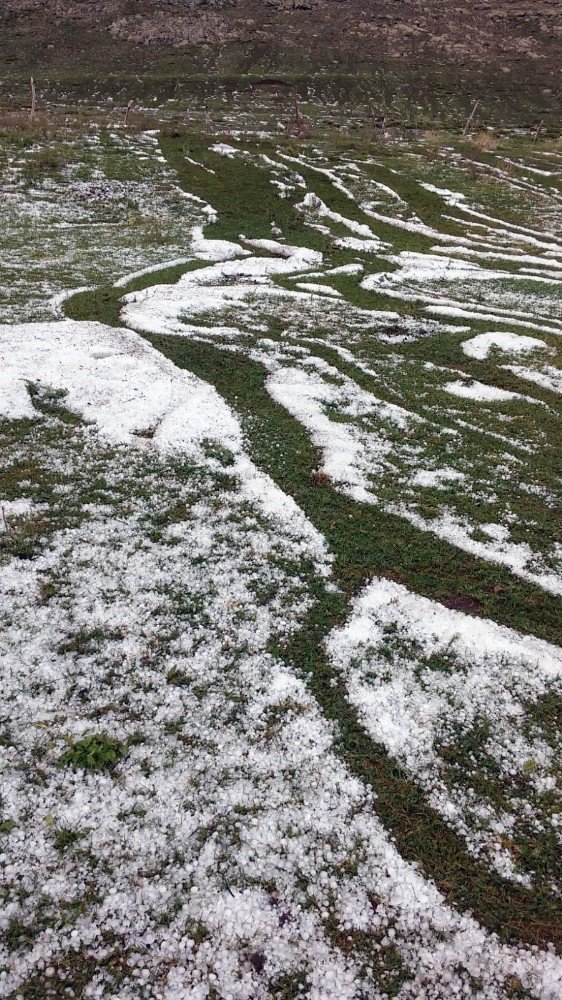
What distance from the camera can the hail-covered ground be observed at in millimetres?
4289

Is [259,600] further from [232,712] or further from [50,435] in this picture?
[50,435]

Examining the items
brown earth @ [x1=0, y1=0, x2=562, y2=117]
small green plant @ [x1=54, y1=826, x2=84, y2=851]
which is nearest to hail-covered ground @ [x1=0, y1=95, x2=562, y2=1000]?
small green plant @ [x1=54, y1=826, x2=84, y2=851]

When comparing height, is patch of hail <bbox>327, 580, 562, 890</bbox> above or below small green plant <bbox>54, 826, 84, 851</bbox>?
above

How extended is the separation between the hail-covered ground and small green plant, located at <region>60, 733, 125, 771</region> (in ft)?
0.09

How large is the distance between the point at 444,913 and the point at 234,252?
23.3m

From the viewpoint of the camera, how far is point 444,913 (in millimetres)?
4441

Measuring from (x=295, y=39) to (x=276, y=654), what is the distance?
A: 143374mm

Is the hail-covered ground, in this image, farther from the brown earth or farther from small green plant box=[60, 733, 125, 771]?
the brown earth

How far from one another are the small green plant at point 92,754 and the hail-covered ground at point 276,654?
0.09ft

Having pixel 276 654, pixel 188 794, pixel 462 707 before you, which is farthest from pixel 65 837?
pixel 462 707

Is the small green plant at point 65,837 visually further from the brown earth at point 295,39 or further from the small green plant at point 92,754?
the brown earth at point 295,39

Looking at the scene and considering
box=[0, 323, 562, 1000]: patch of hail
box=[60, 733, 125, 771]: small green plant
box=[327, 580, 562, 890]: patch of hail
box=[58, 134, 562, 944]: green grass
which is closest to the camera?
box=[0, 323, 562, 1000]: patch of hail

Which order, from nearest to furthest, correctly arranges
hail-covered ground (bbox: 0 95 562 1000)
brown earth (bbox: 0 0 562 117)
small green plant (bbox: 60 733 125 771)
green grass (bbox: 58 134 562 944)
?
hail-covered ground (bbox: 0 95 562 1000), green grass (bbox: 58 134 562 944), small green plant (bbox: 60 733 125 771), brown earth (bbox: 0 0 562 117)

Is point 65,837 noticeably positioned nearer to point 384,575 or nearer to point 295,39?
point 384,575
